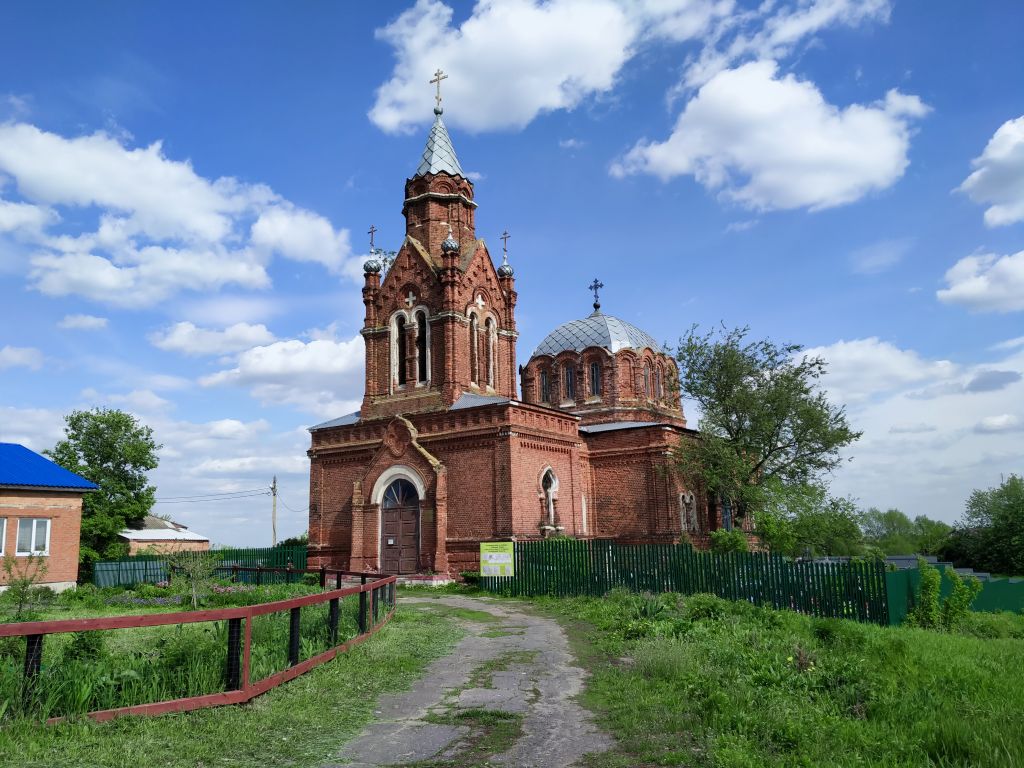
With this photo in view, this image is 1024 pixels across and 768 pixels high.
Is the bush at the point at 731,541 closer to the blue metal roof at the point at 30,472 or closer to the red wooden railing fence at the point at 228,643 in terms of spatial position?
the red wooden railing fence at the point at 228,643

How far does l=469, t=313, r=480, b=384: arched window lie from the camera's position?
97.1ft

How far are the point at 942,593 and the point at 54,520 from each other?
27.4 m

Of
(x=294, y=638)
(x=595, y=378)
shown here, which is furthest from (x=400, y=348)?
(x=294, y=638)

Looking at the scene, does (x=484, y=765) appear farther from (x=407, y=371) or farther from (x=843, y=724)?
(x=407, y=371)

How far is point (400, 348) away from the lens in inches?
1195

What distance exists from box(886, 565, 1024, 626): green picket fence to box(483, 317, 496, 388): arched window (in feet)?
53.2

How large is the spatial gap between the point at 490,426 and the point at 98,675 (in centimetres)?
1893

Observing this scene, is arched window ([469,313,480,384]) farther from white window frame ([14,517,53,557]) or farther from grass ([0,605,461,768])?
grass ([0,605,461,768])

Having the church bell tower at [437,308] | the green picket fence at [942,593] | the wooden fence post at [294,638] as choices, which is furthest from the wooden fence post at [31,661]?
Result: the church bell tower at [437,308]

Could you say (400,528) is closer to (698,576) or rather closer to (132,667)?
(698,576)

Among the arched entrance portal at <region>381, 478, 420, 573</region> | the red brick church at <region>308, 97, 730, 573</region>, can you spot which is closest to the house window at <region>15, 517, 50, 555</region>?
the red brick church at <region>308, 97, 730, 573</region>

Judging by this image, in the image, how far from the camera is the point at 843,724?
6.94 metres

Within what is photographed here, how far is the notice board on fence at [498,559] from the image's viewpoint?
72.7ft

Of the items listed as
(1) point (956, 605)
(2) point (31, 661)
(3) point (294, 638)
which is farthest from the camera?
(1) point (956, 605)
